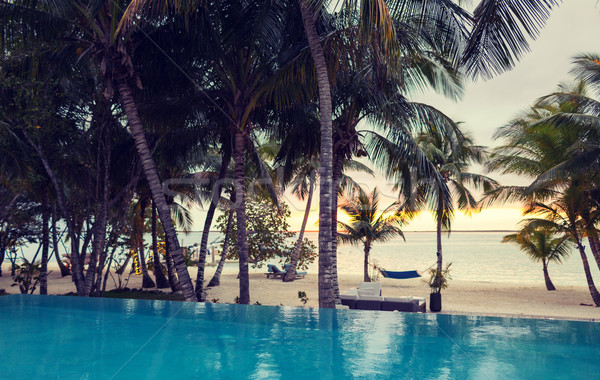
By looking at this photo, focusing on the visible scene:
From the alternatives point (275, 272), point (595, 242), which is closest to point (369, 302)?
point (595, 242)

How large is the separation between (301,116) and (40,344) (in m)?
6.94

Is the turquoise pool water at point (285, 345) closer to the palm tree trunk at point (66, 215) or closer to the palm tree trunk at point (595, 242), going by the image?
the palm tree trunk at point (66, 215)

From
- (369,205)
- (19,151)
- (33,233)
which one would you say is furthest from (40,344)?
(369,205)

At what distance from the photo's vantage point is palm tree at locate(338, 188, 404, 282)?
73.1 feet

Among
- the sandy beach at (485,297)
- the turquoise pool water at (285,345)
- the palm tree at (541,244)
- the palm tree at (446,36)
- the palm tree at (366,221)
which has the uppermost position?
the palm tree at (446,36)

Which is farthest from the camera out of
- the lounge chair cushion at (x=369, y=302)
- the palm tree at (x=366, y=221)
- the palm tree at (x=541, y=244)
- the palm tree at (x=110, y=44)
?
the palm tree at (x=366, y=221)

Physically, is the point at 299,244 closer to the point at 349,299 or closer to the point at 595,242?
the point at 349,299

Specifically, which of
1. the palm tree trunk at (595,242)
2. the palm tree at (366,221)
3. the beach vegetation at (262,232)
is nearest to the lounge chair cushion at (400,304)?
the palm tree trunk at (595,242)

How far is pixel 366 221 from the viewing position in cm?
2245

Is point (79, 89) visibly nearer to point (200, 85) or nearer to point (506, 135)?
point (200, 85)

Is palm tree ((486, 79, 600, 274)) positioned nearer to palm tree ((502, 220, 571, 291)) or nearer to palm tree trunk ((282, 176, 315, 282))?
palm tree ((502, 220, 571, 291))

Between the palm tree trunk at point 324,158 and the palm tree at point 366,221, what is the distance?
46.7 feet

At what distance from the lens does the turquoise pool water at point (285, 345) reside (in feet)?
13.5

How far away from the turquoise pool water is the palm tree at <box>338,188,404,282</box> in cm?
1567
